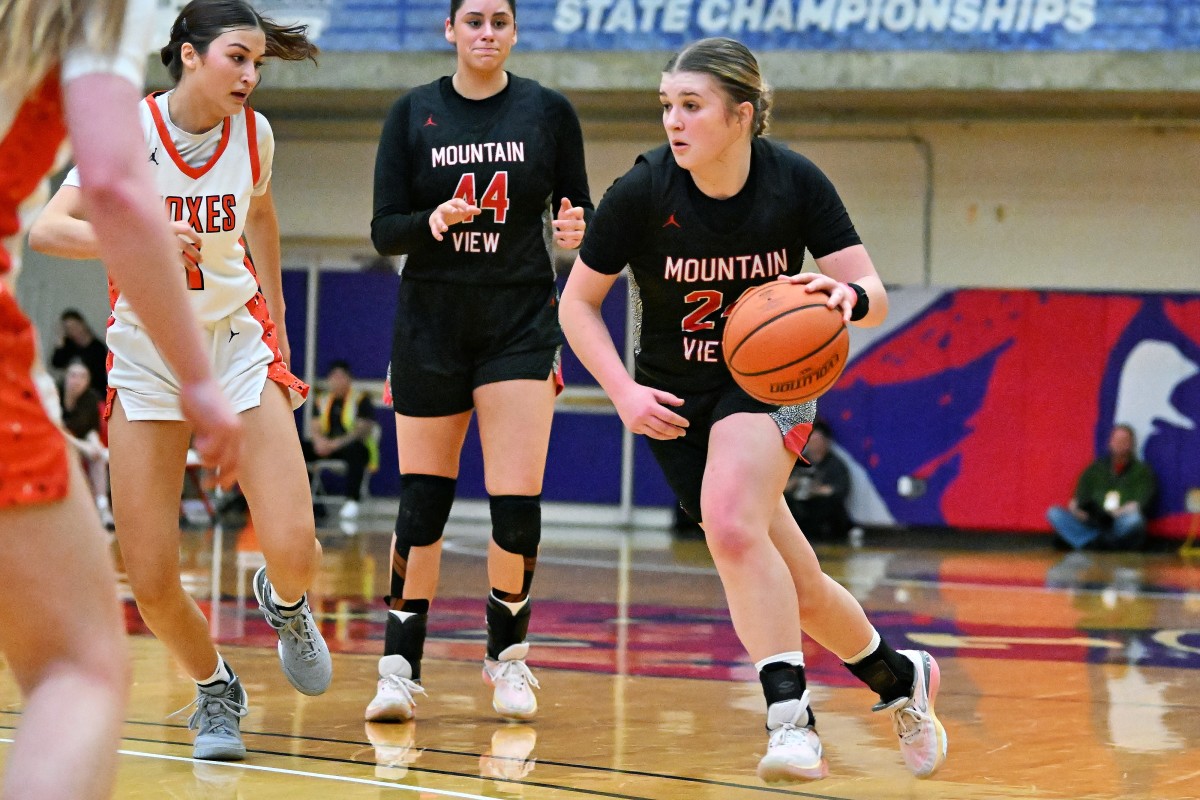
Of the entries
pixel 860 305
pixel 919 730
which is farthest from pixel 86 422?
pixel 860 305

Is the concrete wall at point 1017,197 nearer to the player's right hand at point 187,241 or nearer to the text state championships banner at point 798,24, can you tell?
the text state championships banner at point 798,24

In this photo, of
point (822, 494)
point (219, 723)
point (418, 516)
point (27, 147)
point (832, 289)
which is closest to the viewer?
point (27, 147)

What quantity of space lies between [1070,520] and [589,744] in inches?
412

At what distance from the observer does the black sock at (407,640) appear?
491cm

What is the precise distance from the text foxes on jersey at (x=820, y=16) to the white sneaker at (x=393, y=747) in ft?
33.8

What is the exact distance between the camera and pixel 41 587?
6.48 feet

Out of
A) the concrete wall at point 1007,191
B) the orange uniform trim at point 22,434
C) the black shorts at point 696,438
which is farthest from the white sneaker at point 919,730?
the concrete wall at point 1007,191

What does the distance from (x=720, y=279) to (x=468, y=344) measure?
1135 mm

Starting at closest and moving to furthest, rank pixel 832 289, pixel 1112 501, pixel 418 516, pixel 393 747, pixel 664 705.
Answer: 1. pixel 832 289
2. pixel 393 747
3. pixel 418 516
4. pixel 664 705
5. pixel 1112 501

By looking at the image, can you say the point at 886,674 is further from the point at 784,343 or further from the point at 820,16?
the point at 820,16

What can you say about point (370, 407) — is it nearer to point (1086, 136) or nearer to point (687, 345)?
point (1086, 136)

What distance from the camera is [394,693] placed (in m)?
4.76

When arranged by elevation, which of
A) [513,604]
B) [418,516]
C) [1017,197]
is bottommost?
[513,604]

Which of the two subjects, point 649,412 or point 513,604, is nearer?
point 649,412
